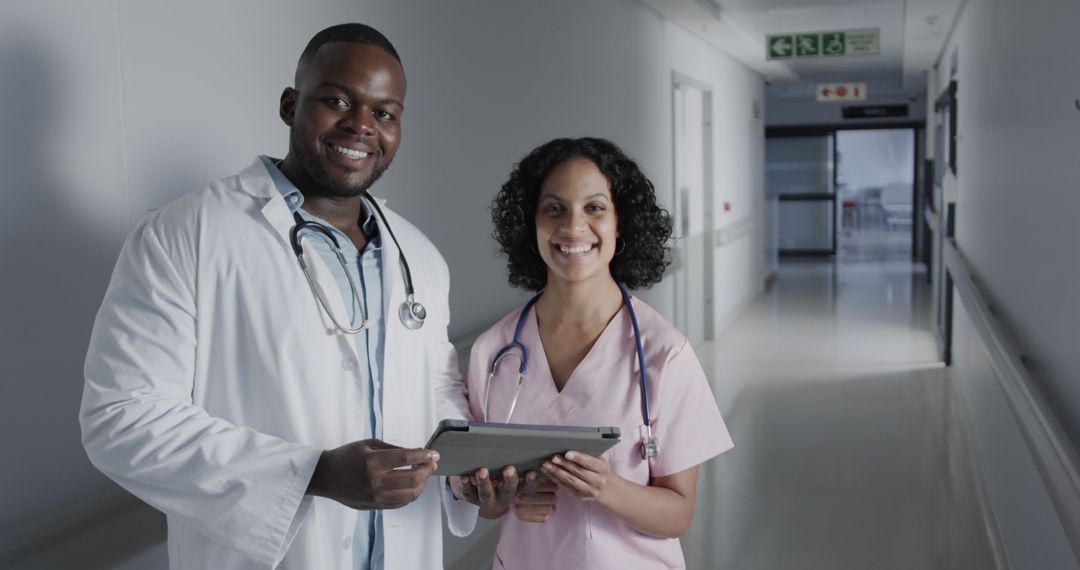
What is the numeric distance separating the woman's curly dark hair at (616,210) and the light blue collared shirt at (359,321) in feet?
1.08

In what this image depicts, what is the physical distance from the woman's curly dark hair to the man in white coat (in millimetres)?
219

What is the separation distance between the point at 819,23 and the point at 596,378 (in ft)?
23.7

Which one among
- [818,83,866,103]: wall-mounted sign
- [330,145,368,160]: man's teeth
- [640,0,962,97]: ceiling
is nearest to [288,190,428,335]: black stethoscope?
[330,145,368,160]: man's teeth

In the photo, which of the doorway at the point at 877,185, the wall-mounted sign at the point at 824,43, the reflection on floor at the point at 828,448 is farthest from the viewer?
the doorway at the point at 877,185

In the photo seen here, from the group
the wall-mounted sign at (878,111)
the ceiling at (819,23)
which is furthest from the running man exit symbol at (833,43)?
the wall-mounted sign at (878,111)

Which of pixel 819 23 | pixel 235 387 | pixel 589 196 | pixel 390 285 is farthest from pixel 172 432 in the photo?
pixel 819 23

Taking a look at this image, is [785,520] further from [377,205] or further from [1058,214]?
[377,205]

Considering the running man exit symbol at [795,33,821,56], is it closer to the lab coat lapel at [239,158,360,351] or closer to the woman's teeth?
the woman's teeth

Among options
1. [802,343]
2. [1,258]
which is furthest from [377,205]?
[802,343]

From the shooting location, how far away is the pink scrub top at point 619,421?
175 cm

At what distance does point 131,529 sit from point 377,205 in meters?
0.89

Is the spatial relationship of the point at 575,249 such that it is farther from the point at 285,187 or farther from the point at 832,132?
the point at 832,132

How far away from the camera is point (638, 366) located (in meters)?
1.76

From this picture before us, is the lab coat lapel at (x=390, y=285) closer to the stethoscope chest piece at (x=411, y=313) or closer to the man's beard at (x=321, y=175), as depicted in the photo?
the stethoscope chest piece at (x=411, y=313)
